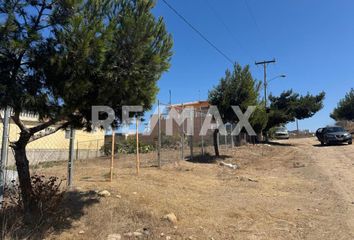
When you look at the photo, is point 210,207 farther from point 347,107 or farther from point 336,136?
point 347,107

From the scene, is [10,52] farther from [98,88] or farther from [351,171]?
[351,171]

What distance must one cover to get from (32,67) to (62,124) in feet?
4.72

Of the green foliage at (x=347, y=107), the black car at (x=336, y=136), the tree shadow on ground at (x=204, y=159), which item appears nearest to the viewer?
the tree shadow on ground at (x=204, y=159)

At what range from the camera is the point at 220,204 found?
26.5 feet

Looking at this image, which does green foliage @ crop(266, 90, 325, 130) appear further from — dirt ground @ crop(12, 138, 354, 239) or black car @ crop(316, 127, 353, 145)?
dirt ground @ crop(12, 138, 354, 239)

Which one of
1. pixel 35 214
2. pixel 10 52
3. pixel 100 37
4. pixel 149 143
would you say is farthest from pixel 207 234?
pixel 149 143

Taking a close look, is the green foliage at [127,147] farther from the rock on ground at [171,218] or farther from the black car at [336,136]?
the rock on ground at [171,218]

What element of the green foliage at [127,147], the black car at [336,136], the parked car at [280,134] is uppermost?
the parked car at [280,134]

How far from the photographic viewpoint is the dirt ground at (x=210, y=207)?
247 inches

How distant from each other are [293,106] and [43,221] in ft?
118

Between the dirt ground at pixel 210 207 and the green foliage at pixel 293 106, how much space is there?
26.9 meters

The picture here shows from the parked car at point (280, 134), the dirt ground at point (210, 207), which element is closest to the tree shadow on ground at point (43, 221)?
the dirt ground at point (210, 207)

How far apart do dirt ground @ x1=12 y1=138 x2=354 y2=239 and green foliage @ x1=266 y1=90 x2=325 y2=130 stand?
26.9 m

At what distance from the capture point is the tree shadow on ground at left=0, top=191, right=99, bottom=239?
5566 millimetres
